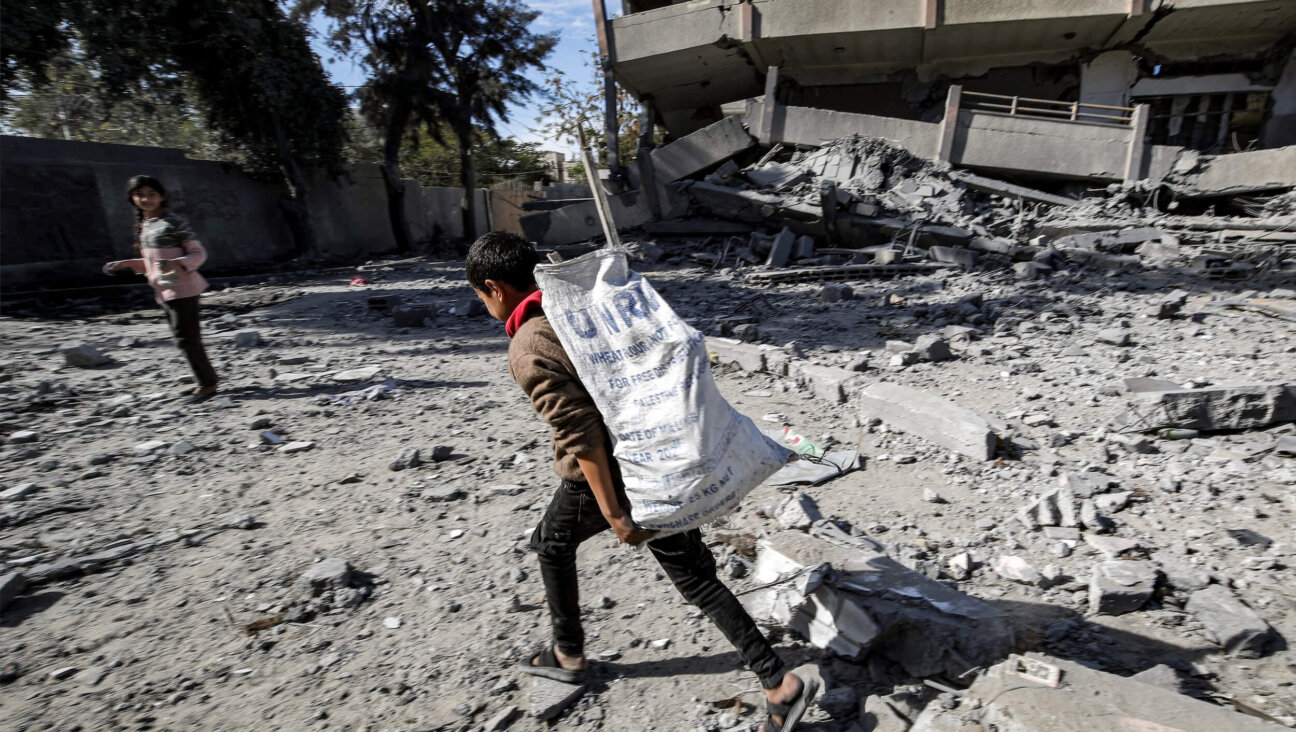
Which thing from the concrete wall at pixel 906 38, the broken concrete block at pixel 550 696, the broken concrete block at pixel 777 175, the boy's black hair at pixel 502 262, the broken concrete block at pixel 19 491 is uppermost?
the concrete wall at pixel 906 38

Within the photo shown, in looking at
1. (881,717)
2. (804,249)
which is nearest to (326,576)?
(881,717)

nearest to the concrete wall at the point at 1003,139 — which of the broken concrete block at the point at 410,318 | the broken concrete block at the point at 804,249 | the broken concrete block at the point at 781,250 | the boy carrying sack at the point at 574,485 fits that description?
the broken concrete block at the point at 804,249

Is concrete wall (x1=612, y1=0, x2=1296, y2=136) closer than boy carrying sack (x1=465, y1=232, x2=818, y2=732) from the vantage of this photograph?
No

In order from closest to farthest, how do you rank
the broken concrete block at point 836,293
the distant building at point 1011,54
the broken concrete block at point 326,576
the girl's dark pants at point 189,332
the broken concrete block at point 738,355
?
the broken concrete block at point 326,576 → the girl's dark pants at point 189,332 → the broken concrete block at point 738,355 → the broken concrete block at point 836,293 → the distant building at point 1011,54

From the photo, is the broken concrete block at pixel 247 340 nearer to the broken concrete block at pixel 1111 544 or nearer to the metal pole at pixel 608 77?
the broken concrete block at pixel 1111 544

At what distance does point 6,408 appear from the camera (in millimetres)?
4547

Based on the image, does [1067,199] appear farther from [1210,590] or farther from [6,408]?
[6,408]

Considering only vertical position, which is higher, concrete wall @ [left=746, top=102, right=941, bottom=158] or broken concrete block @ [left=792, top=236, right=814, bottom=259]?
concrete wall @ [left=746, top=102, right=941, bottom=158]

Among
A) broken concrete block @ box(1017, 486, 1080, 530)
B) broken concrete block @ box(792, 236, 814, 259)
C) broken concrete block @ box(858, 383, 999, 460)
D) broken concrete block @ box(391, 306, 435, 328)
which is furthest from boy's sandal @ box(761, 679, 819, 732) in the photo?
broken concrete block @ box(792, 236, 814, 259)

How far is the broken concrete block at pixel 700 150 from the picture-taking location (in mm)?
13156

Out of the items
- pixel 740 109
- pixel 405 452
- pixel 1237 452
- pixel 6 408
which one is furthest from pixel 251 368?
pixel 740 109

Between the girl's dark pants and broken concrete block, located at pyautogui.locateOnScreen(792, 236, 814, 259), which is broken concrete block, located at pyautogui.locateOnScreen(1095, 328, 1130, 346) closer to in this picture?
broken concrete block, located at pyautogui.locateOnScreen(792, 236, 814, 259)

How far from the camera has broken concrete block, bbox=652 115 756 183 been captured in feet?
43.2

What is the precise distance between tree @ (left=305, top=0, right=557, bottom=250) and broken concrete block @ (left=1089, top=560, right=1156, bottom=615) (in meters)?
17.1
